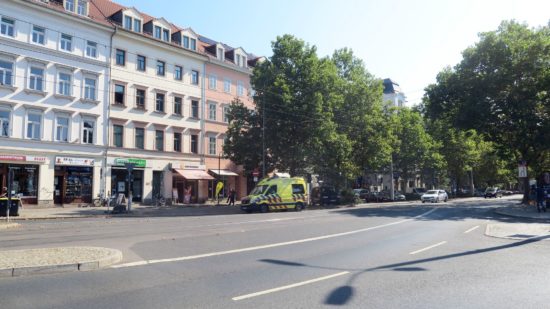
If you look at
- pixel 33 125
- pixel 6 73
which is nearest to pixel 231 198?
pixel 33 125

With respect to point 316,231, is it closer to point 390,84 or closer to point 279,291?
point 279,291

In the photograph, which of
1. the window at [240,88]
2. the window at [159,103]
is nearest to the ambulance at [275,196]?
the window at [159,103]

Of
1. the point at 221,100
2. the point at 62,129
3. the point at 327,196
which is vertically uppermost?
the point at 221,100

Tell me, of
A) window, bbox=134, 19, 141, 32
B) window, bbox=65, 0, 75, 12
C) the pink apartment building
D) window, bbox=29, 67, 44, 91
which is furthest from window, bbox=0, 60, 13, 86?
the pink apartment building

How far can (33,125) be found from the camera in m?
28.5

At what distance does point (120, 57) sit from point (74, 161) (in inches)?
364

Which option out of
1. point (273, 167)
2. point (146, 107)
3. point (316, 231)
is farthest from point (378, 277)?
point (146, 107)

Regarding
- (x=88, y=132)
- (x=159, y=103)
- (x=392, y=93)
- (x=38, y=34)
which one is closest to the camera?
(x=38, y=34)

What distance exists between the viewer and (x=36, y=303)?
583 cm

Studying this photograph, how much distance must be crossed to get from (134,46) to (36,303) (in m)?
31.9

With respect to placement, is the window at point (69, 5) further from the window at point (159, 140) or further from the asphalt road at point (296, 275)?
the asphalt road at point (296, 275)

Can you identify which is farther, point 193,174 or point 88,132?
point 193,174

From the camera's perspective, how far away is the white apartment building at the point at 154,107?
3341cm

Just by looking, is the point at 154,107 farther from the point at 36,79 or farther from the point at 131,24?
the point at 36,79
